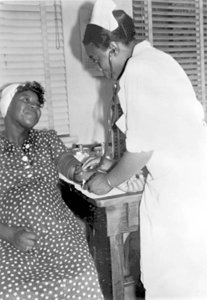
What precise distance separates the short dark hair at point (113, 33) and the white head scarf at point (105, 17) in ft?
0.05

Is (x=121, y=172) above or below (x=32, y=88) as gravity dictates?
below

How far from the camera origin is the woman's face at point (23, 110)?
1.75m

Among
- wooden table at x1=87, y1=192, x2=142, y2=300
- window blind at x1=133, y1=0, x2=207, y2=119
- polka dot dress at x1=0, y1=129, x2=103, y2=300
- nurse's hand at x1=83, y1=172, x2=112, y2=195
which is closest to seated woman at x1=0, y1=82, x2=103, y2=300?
polka dot dress at x1=0, y1=129, x2=103, y2=300

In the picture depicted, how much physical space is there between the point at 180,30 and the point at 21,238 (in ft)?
8.23

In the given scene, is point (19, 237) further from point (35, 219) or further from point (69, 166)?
→ point (69, 166)

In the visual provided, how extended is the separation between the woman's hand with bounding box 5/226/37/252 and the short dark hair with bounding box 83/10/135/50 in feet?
2.93

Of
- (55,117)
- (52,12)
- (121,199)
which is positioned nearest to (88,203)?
(121,199)

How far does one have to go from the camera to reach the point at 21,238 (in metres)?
1.52

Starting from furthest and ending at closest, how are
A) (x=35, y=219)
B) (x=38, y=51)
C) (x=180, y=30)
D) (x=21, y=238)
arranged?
(x=180, y=30), (x=38, y=51), (x=35, y=219), (x=21, y=238)

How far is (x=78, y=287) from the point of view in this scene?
4.74ft

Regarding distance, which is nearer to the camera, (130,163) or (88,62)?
(130,163)

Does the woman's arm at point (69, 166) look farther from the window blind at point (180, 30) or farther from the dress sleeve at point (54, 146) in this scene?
the window blind at point (180, 30)

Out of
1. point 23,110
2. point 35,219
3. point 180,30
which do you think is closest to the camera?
point 35,219

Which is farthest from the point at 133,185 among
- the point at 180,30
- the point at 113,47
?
the point at 180,30
